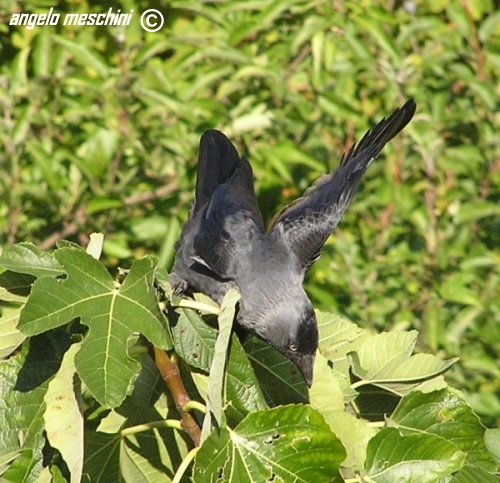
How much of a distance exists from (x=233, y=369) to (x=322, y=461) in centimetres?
29

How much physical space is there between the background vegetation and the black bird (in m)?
0.54

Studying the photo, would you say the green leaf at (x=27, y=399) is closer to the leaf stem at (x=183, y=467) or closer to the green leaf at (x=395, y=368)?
the leaf stem at (x=183, y=467)

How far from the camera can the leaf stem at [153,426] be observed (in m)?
1.73

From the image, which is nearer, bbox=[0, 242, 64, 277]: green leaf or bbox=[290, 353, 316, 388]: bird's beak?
bbox=[0, 242, 64, 277]: green leaf

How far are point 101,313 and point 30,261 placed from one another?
0.18m

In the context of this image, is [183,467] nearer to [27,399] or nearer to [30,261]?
[27,399]

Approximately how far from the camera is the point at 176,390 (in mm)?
1717

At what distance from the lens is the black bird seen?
2.96 m

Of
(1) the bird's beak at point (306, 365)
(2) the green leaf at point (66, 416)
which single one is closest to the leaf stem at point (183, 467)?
(2) the green leaf at point (66, 416)

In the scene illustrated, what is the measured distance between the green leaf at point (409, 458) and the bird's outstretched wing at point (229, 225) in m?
1.65

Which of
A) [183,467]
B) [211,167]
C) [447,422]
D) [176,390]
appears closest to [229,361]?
[176,390]

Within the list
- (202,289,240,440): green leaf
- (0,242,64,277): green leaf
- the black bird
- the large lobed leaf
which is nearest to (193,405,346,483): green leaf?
(202,289,240,440): green leaf

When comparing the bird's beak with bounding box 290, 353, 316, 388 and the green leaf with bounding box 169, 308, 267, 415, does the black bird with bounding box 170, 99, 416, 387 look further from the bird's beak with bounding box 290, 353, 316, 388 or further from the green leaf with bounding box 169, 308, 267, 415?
the green leaf with bounding box 169, 308, 267, 415

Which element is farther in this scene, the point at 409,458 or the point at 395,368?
the point at 395,368
